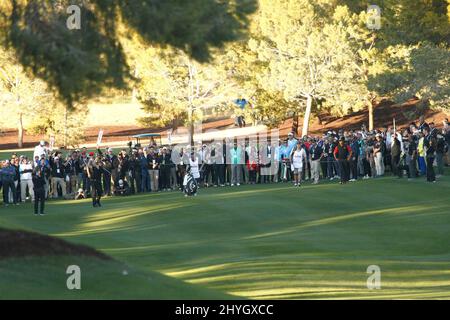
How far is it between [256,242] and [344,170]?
14.2 metres

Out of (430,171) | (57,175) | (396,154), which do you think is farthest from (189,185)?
(430,171)

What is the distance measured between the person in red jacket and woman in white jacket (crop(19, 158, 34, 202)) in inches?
486

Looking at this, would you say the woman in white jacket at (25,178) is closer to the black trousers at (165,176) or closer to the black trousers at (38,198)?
the black trousers at (38,198)

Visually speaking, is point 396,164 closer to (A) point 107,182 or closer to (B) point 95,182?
(A) point 107,182

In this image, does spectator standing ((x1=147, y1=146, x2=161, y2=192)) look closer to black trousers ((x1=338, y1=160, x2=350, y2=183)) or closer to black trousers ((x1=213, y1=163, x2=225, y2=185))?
black trousers ((x1=213, y1=163, x2=225, y2=185))

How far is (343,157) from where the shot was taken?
40.1 m

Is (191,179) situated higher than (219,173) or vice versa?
(219,173)

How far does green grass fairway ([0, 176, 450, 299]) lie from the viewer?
615 inches

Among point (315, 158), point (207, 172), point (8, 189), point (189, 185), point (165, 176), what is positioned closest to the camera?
point (189, 185)

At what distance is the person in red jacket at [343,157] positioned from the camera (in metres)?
40.0

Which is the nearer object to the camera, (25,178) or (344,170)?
(344,170)

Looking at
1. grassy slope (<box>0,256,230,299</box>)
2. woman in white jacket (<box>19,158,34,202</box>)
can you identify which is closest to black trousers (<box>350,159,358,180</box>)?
woman in white jacket (<box>19,158,34,202</box>)

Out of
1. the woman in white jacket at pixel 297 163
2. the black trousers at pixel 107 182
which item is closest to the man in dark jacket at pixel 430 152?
the woman in white jacket at pixel 297 163

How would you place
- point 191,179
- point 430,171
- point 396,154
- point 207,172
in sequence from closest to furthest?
point 191,179, point 430,171, point 396,154, point 207,172
